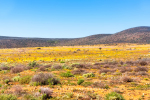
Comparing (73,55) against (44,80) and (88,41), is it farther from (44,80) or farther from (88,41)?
(88,41)

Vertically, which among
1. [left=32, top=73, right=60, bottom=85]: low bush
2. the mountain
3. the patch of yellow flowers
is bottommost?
the patch of yellow flowers

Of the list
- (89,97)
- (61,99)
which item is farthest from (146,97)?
(61,99)

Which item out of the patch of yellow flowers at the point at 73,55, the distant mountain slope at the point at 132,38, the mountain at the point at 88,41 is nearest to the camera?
the patch of yellow flowers at the point at 73,55

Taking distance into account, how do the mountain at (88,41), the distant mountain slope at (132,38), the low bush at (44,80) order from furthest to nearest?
1. the mountain at (88,41)
2. the distant mountain slope at (132,38)
3. the low bush at (44,80)

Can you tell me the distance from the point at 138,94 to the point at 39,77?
709 cm

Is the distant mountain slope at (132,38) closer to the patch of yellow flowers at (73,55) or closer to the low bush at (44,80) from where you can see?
the patch of yellow flowers at (73,55)

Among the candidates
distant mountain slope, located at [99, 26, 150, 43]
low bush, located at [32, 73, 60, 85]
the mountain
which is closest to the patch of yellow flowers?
low bush, located at [32, 73, 60, 85]

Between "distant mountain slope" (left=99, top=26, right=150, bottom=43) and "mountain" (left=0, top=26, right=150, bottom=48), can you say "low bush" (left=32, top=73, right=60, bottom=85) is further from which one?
"distant mountain slope" (left=99, top=26, right=150, bottom=43)

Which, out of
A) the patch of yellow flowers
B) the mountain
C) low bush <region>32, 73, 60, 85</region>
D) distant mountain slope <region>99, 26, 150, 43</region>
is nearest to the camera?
low bush <region>32, 73, 60, 85</region>

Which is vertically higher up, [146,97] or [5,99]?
[5,99]

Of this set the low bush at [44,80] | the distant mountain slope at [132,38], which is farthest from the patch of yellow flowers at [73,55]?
the distant mountain slope at [132,38]

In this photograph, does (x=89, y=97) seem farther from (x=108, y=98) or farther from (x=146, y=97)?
(x=146, y=97)

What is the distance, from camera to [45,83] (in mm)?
10328

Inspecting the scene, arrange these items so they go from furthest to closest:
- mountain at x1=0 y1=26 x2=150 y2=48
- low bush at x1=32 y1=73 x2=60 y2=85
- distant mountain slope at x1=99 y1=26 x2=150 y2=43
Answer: mountain at x1=0 y1=26 x2=150 y2=48
distant mountain slope at x1=99 y1=26 x2=150 y2=43
low bush at x1=32 y1=73 x2=60 y2=85
